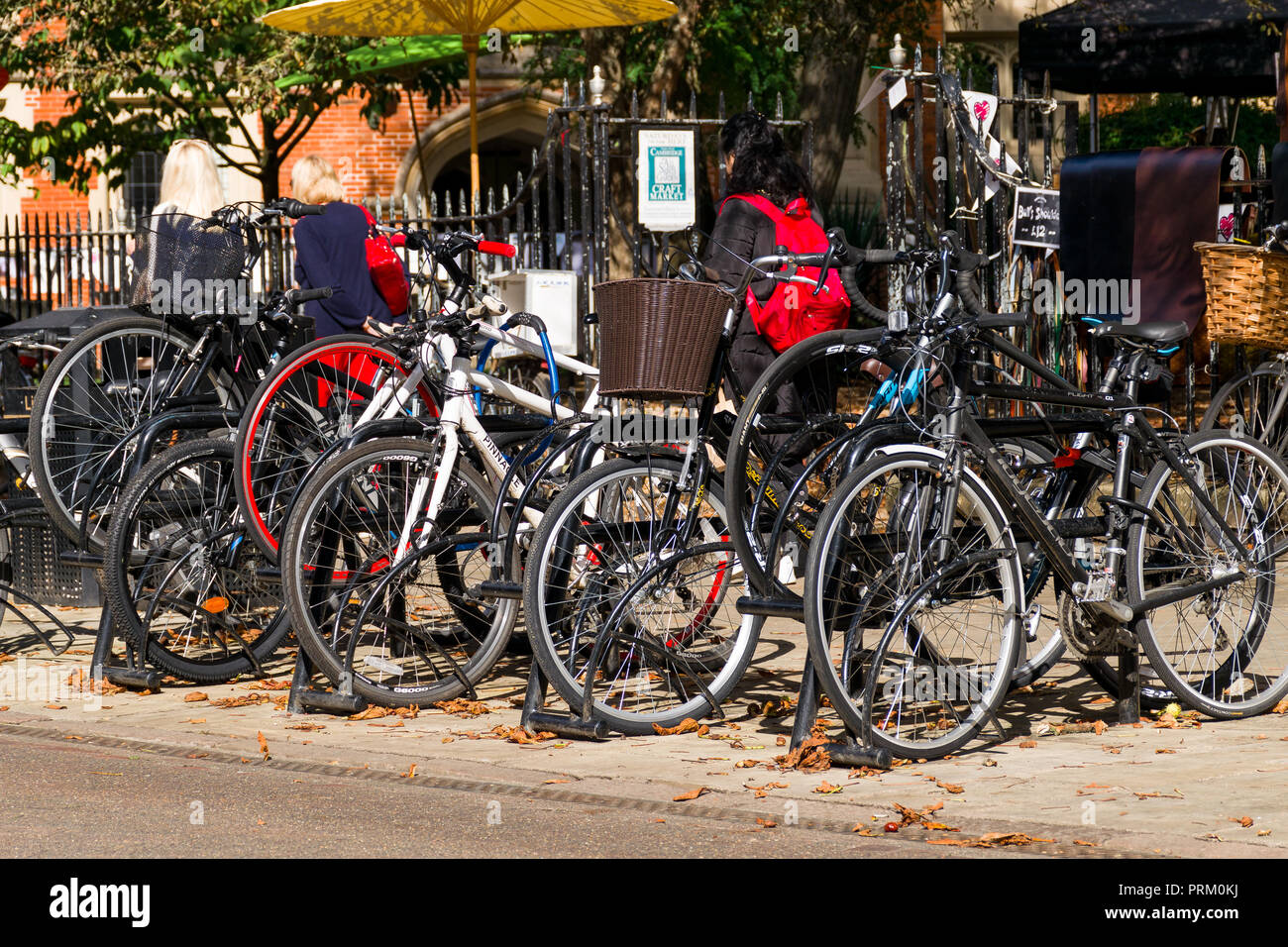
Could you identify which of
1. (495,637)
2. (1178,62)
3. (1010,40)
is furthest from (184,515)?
(1010,40)

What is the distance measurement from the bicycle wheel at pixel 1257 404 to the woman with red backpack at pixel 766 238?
280 cm

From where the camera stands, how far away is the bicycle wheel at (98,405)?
24.5ft

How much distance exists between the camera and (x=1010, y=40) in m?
28.0

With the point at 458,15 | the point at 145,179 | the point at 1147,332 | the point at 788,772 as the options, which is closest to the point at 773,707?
the point at 788,772

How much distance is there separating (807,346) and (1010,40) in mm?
23496

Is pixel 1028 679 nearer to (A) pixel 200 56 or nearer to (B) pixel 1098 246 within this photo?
(B) pixel 1098 246

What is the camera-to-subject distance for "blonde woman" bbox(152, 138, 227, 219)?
A: 830cm

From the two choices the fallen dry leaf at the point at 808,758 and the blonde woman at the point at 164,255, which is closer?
the fallen dry leaf at the point at 808,758

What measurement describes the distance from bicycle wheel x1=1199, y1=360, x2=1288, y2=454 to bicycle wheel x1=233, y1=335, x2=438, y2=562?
4250mm

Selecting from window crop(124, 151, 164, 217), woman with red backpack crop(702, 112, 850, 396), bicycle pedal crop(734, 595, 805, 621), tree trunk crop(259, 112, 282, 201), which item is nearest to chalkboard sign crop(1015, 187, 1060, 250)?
woman with red backpack crop(702, 112, 850, 396)

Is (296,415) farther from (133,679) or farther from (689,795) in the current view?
(689,795)

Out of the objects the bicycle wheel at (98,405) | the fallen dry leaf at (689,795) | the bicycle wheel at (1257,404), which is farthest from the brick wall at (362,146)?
the fallen dry leaf at (689,795)

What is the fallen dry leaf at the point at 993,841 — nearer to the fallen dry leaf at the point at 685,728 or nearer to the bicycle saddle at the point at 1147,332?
the fallen dry leaf at the point at 685,728

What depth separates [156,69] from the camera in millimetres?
19047
